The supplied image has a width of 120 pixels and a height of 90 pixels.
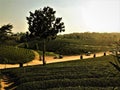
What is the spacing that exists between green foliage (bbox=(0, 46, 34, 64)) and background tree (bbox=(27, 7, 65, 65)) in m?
15.1

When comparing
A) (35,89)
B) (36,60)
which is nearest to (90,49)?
(36,60)

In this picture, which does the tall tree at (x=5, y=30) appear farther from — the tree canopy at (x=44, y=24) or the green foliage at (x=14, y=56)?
the green foliage at (x=14, y=56)

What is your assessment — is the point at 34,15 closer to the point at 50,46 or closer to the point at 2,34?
the point at 2,34

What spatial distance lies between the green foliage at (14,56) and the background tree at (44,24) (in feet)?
49.6

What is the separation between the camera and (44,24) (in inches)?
2514

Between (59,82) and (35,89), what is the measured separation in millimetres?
3072

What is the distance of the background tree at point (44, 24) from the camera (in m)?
63.9

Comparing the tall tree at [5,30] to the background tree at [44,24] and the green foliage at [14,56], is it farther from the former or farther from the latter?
the green foliage at [14,56]

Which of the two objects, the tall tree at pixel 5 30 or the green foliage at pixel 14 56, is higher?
the tall tree at pixel 5 30

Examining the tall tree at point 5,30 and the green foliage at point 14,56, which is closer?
the tall tree at point 5,30

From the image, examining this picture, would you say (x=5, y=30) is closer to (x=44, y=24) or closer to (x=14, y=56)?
(x=44, y=24)

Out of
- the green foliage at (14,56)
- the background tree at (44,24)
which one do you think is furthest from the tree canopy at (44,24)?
the green foliage at (14,56)

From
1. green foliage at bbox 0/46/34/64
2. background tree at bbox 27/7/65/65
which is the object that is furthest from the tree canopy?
green foliage at bbox 0/46/34/64

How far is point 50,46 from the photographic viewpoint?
107938mm
